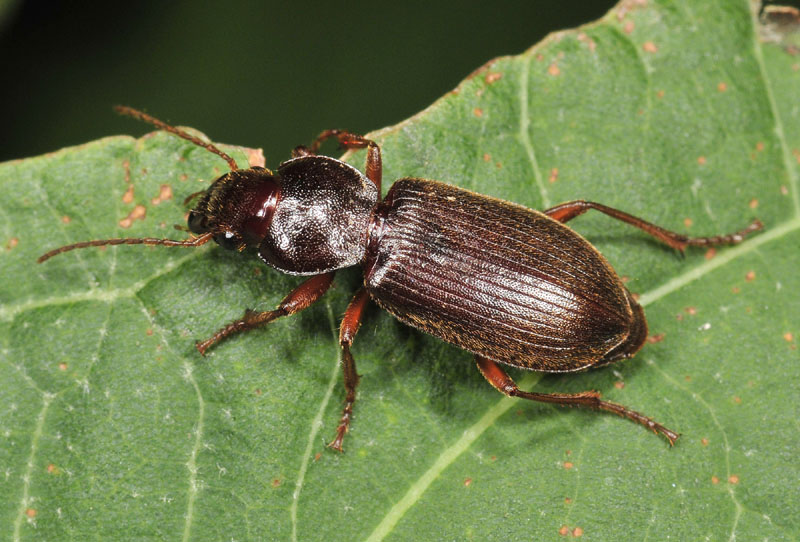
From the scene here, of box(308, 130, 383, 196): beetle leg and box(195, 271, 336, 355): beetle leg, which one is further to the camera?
box(308, 130, 383, 196): beetle leg

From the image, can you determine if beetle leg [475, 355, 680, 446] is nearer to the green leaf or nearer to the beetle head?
the green leaf

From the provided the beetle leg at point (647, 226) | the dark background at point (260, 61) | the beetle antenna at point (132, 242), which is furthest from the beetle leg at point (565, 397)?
the dark background at point (260, 61)

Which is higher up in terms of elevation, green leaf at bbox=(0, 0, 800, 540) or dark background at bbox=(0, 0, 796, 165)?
dark background at bbox=(0, 0, 796, 165)

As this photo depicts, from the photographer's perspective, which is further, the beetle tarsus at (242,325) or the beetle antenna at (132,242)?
the beetle tarsus at (242,325)

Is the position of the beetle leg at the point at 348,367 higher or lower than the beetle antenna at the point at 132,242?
lower

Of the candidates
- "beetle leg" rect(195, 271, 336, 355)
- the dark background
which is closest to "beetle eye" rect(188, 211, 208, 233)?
"beetle leg" rect(195, 271, 336, 355)

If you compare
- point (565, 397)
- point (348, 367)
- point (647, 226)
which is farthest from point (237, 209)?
point (647, 226)

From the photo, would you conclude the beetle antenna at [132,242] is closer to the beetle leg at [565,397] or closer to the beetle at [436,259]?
the beetle at [436,259]
